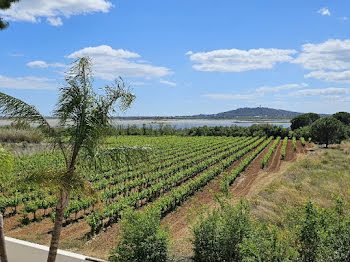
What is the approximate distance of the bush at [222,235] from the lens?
7387mm

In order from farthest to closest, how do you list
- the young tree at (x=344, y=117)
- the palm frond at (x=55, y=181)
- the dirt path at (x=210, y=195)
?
the young tree at (x=344, y=117)
the dirt path at (x=210, y=195)
the palm frond at (x=55, y=181)

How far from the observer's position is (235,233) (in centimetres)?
734

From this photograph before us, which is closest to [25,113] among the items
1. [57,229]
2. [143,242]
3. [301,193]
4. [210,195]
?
[57,229]

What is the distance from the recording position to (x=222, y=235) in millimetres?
7496

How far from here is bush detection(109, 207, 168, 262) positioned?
7.45 m

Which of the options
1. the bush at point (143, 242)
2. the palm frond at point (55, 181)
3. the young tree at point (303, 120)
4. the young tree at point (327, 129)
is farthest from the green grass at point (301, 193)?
the young tree at point (303, 120)

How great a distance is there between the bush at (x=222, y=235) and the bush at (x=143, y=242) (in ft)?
3.11

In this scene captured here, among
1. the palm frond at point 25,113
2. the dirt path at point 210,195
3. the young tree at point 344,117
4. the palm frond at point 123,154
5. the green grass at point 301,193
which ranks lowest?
the dirt path at point 210,195

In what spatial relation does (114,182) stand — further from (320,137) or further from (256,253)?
(320,137)

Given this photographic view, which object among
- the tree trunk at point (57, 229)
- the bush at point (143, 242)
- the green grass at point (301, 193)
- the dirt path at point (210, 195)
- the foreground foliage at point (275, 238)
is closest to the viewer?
the foreground foliage at point (275, 238)

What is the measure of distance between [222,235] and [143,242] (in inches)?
78.5

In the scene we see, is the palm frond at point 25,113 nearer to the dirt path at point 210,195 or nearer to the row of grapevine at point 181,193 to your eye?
the dirt path at point 210,195

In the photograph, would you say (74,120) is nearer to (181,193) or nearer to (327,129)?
(181,193)

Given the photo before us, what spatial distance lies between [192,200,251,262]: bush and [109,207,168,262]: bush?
95cm
